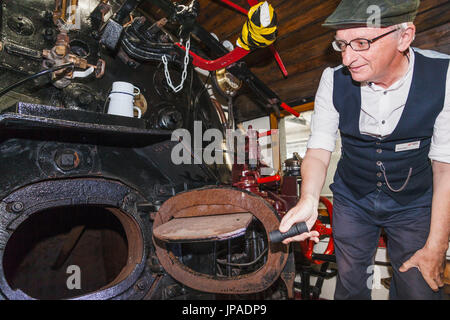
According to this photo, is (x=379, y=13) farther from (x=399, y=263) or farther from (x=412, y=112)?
(x=399, y=263)

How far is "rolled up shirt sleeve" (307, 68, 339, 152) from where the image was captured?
1.57m

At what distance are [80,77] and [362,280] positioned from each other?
2.39 meters

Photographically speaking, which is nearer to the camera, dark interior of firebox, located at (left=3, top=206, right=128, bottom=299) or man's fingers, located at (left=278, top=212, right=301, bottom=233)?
man's fingers, located at (left=278, top=212, right=301, bottom=233)

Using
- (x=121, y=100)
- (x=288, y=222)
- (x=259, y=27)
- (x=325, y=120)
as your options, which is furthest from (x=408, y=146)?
(x=121, y=100)

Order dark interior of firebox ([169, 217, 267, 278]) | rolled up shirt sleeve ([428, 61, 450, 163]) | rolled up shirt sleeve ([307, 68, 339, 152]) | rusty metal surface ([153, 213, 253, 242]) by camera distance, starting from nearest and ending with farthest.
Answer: rusty metal surface ([153, 213, 253, 242]), rolled up shirt sleeve ([428, 61, 450, 163]), rolled up shirt sleeve ([307, 68, 339, 152]), dark interior of firebox ([169, 217, 267, 278])

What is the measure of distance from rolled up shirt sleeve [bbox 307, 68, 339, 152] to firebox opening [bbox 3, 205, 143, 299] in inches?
88.7

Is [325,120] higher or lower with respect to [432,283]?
higher

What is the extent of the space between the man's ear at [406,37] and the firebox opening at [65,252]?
284 cm

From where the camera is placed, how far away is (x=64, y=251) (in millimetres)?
3195

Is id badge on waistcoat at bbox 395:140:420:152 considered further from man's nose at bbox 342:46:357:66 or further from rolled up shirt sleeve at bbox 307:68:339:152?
man's nose at bbox 342:46:357:66

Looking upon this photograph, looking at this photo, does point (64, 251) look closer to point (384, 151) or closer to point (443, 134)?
point (384, 151)

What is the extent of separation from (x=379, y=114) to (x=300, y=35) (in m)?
1.95

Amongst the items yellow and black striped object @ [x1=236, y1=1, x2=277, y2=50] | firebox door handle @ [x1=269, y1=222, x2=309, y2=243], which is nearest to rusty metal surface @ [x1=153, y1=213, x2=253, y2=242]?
firebox door handle @ [x1=269, y1=222, x2=309, y2=243]

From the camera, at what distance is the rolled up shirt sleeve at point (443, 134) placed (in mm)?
1329
